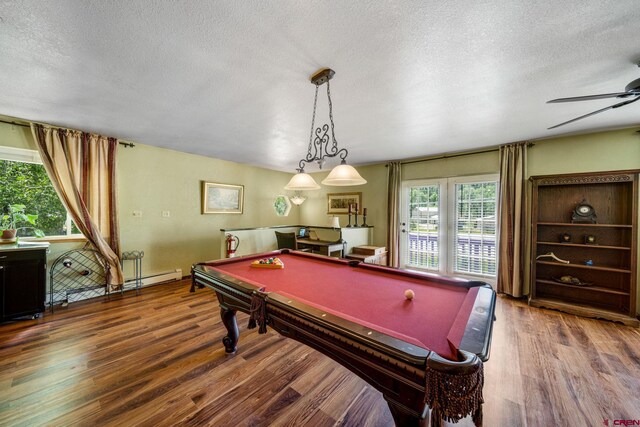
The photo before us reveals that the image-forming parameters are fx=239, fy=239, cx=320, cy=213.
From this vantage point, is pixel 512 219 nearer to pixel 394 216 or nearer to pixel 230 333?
pixel 394 216

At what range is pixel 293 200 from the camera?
626cm

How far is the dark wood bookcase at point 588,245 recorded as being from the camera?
280 cm

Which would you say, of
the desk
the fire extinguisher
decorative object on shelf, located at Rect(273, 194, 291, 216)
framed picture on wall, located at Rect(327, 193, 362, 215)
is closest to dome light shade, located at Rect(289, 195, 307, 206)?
decorative object on shelf, located at Rect(273, 194, 291, 216)

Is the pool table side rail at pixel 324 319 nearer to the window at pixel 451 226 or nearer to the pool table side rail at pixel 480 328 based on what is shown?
the pool table side rail at pixel 480 328

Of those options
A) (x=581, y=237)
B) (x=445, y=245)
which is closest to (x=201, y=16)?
(x=445, y=245)

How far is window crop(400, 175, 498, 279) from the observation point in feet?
12.9

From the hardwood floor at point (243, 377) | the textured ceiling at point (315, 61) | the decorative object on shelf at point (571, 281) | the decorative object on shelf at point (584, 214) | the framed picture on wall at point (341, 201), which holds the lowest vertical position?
the hardwood floor at point (243, 377)

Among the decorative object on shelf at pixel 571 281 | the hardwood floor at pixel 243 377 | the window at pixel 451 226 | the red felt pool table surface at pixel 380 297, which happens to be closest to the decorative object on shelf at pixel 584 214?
the decorative object on shelf at pixel 571 281

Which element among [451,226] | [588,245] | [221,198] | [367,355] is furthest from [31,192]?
[588,245]

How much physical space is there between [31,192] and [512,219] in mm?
6643

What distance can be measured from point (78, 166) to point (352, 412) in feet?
14.0

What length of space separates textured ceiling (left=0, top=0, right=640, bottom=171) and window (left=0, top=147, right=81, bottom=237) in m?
0.59

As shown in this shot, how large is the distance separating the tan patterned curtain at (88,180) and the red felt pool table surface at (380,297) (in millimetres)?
2346

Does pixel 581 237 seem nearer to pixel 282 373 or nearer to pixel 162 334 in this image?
pixel 282 373
